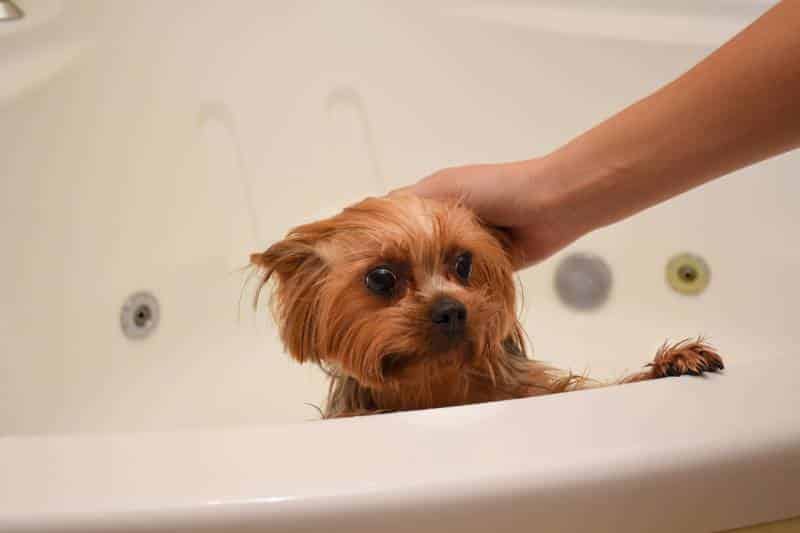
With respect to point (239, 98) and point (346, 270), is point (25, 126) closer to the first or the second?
point (239, 98)

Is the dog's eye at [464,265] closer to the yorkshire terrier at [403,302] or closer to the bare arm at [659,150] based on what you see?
the yorkshire terrier at [403,302]

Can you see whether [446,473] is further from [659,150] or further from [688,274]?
[688,274]

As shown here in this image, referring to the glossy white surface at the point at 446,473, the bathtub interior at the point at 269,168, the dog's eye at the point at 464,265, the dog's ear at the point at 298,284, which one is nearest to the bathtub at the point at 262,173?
the bathtub interior at the point at 269,168

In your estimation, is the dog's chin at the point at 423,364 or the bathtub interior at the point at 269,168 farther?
the bathtub interior at the point at 269,168

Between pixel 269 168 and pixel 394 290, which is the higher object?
pixel 269 168

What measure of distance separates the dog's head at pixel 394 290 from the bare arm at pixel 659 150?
11 cm

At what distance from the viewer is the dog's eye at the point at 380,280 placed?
0.93 metres

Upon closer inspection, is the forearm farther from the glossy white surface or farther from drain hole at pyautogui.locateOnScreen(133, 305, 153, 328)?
drain hole at pyautogui.locateOnScreen(133, 305, 153, 328)

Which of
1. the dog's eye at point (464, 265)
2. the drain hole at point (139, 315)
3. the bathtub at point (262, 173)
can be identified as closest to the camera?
the dog's eye at point (464, 265)

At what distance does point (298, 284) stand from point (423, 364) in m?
0.26

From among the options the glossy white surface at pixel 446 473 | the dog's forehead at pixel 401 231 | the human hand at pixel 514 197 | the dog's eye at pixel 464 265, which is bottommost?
the glossy white surface at pixel 446 473

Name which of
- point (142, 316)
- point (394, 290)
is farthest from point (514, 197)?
point (142, 316)

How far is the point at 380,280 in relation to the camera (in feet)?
3.06

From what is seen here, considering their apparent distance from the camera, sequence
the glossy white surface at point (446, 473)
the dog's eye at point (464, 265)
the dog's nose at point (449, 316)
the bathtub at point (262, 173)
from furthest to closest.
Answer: the bathtub at point (262, 173)
the dog's eye at point (464, 265)
the dog's nose at point (449, 316)
the glossy white surface at point (446, 473)
